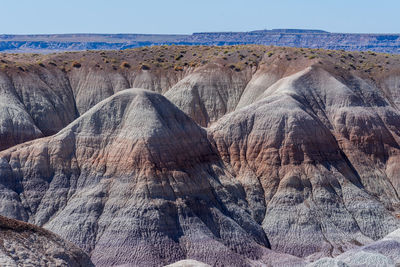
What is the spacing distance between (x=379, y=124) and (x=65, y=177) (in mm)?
31733

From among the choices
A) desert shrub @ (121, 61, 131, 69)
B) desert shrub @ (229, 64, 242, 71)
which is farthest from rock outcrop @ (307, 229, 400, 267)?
desert shrub @ (121, 61, 131, 69)

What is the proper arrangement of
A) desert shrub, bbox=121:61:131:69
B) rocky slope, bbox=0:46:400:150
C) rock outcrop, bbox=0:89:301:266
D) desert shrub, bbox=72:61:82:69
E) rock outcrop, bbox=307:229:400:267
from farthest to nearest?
desert shrub, bbox=121:61:131:69, desert shrub, bbox=72:61:82:69, rocky slope, bbox=0:46:400:150, rock outcrop, bbox=0:89:301:266, rock outcrop, bbox=307:229:400:267

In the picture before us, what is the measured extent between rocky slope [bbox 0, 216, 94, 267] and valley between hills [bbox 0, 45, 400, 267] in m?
9.50

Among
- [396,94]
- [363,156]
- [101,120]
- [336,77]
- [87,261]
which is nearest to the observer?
[87,261]

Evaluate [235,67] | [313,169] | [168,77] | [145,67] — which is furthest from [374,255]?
[145,67]

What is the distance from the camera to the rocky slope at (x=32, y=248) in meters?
30.3

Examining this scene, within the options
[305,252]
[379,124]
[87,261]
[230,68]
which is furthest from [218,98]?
[87,261]

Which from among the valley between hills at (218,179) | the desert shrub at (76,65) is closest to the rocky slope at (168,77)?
the desert shrub at (76,65)

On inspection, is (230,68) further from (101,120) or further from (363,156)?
(101,120)

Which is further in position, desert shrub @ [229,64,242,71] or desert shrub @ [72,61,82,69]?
desert shrub @ [72,61,82,69]

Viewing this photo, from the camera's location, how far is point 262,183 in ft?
190

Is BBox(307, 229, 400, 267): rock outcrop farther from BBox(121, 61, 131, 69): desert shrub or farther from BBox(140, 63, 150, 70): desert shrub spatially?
BBox(121, 61, 131, 69): desert shrub

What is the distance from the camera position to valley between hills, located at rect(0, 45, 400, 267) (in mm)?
49938

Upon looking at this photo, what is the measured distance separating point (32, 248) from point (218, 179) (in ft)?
86.1
